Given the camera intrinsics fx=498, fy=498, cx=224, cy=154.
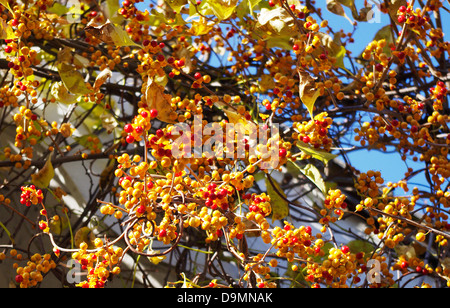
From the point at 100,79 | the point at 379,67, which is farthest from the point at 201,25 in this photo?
the point at 379,67

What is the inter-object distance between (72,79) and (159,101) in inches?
9.3

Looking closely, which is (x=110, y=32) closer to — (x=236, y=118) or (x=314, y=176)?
(x=236, y=118)

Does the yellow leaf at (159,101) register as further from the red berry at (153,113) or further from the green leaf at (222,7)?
the green leaf at (222,7)

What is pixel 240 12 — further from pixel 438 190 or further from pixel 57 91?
pixel 438 190

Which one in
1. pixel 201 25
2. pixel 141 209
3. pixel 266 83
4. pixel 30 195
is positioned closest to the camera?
pixel 141 209

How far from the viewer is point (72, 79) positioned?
78 centimetres

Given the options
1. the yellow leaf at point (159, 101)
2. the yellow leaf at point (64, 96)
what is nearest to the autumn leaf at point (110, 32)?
the yellow leaf at point (159, 101)

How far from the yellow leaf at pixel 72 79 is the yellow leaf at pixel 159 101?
0.21 meters

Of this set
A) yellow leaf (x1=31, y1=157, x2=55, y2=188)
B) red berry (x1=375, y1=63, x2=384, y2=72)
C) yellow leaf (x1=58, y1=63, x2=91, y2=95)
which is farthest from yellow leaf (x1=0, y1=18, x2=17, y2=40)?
red berry (x1=375, y1=63, x2=384, y2=72)

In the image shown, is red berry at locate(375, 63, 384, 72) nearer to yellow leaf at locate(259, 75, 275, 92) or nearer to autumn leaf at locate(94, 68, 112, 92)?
yellow leaf at locate(259, 75, 275, 92)

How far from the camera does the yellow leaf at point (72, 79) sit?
0.78 m
